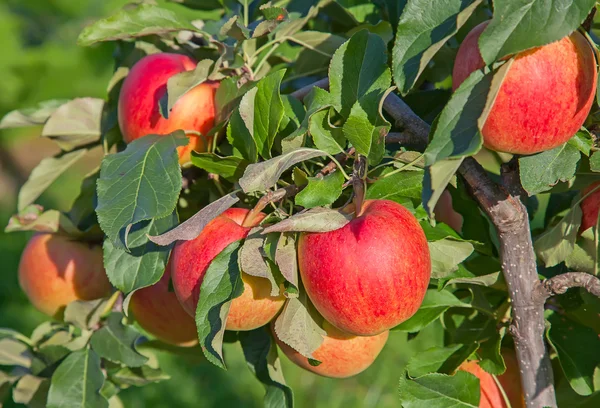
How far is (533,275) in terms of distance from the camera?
812 millimetres

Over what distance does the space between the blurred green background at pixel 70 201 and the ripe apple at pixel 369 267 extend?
1.76ft

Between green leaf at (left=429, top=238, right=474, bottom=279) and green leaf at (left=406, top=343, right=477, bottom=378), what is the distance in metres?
0.13

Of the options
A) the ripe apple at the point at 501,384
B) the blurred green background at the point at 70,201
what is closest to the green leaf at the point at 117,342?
the blurred green background at the point at 70,201

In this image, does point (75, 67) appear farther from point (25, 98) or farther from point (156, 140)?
point (156, 140)

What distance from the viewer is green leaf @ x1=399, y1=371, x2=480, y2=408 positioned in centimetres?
81

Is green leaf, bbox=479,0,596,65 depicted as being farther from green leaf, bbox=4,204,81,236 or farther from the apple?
green leaf, bbox=4,204,81,236

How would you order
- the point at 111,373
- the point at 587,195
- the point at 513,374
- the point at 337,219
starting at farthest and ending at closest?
the point at 111,373 → the point at 513,374 → the point at 587,195 → the point at 337,219

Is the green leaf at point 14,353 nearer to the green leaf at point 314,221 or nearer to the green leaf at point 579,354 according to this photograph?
the green leaf at point 314,221

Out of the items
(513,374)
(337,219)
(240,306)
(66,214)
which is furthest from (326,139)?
(66,214)

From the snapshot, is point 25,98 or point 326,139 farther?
point 25,98

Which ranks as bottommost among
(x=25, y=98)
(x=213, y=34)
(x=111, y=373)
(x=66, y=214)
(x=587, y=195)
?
(x=25, y=98)

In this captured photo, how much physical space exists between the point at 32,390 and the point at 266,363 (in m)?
0.38

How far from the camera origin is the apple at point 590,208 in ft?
2.71

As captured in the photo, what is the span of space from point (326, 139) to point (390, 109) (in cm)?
11
